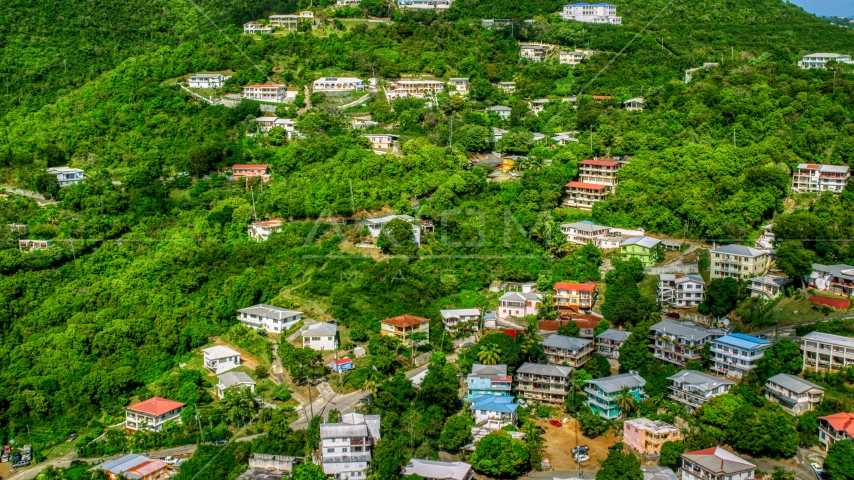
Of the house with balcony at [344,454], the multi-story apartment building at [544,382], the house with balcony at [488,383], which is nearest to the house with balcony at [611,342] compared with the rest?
the multi-story apartment building at [544,382]

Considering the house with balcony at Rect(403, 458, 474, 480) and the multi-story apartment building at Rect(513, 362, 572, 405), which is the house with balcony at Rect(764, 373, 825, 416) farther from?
the house with balcony at Rect(403, 458, 474, 480)

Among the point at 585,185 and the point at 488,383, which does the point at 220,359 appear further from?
the point at 585,185

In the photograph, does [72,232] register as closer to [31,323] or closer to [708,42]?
[31,323]

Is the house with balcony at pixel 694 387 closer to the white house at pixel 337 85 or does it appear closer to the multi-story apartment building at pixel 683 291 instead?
the multi-story apartment building at pixel 683 291

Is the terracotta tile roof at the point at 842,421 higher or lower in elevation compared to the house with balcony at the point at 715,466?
higher

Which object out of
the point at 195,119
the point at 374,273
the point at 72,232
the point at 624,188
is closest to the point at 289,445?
the point at 374,273

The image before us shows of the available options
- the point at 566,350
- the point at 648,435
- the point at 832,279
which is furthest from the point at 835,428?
the point at 566,350
